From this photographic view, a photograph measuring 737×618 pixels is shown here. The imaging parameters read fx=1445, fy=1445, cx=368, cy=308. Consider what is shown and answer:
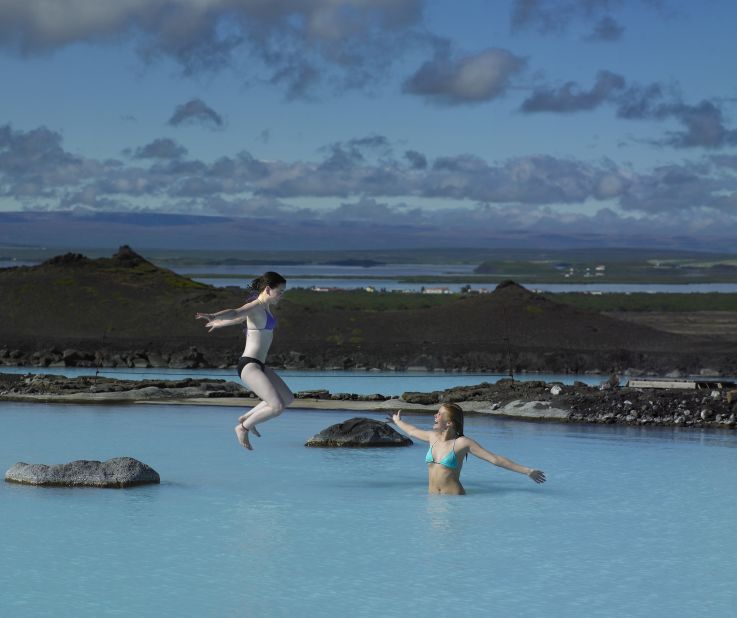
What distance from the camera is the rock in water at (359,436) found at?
1614cm

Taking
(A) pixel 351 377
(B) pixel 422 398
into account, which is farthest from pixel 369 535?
(A) pixel 351 377

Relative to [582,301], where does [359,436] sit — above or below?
below

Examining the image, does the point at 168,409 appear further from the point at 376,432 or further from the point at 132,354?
the point at 132,354

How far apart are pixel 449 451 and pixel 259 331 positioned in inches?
82.3

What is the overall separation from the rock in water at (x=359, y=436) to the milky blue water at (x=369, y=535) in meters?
A: 0.32

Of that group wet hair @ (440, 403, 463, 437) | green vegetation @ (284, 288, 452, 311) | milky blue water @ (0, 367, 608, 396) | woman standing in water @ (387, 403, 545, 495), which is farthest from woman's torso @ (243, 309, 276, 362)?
green vegetation @ (284, 288, 452, 311)

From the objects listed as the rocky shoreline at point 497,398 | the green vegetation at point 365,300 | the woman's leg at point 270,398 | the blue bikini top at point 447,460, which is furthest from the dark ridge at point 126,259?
the woman's leg at point 270,398

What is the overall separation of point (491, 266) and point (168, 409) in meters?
164

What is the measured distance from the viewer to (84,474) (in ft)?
42.2

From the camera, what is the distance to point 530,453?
16188 mm

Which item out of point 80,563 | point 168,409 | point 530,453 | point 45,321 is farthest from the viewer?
point 45,321

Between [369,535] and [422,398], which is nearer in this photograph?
[369,535]

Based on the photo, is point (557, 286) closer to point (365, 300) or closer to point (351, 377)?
point (365, 300)

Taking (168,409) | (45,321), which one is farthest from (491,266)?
(168,409)
